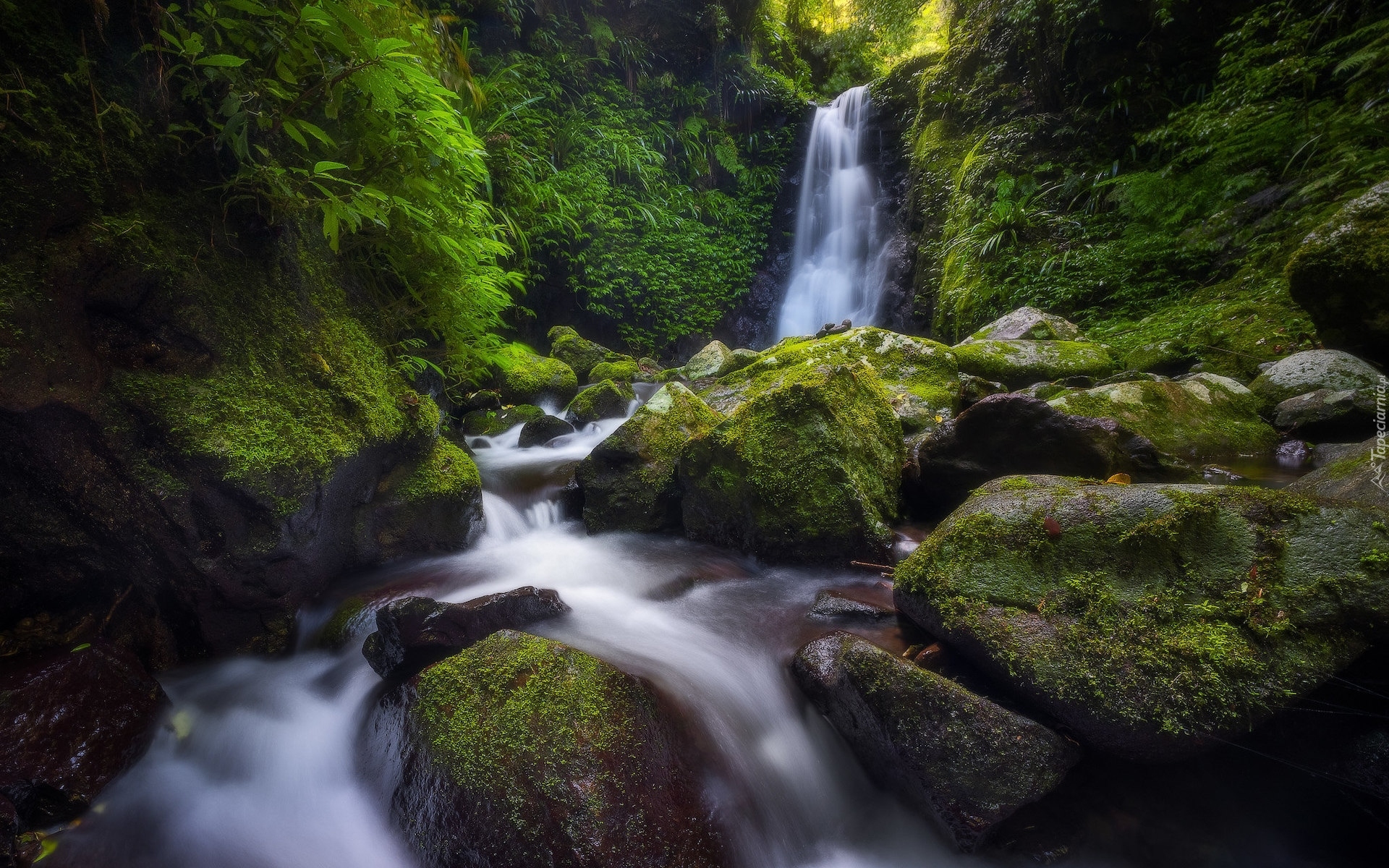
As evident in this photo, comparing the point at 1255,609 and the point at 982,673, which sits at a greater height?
the point at 1255,609

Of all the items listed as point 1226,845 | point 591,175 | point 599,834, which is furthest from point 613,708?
point 591,175

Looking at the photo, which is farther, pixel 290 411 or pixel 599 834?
pixel 290 411

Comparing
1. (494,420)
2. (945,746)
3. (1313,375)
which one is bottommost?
(945,746)

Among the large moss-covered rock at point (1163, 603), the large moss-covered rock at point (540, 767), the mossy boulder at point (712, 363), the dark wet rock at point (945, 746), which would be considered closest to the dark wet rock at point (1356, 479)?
the large moss-covered rock at point (1163, 603)

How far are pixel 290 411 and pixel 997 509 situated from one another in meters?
3.60

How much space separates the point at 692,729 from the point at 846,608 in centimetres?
111

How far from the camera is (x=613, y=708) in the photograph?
2.04m

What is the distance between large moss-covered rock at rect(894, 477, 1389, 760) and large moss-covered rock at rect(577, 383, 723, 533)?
226 centimetres

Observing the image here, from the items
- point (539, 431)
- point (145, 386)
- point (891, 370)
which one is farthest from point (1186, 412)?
point (145, 386)

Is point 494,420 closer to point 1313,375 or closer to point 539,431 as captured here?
point 539,431

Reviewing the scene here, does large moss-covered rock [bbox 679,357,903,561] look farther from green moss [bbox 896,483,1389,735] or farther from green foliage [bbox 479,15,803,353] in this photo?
green foliage [bbox 479,15,803,353]

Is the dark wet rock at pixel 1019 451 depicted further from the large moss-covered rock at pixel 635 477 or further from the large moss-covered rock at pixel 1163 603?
the large moss-covered rock at pixel 635 477

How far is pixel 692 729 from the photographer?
7.38 ft

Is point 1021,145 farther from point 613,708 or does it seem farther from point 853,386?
point 613,708
